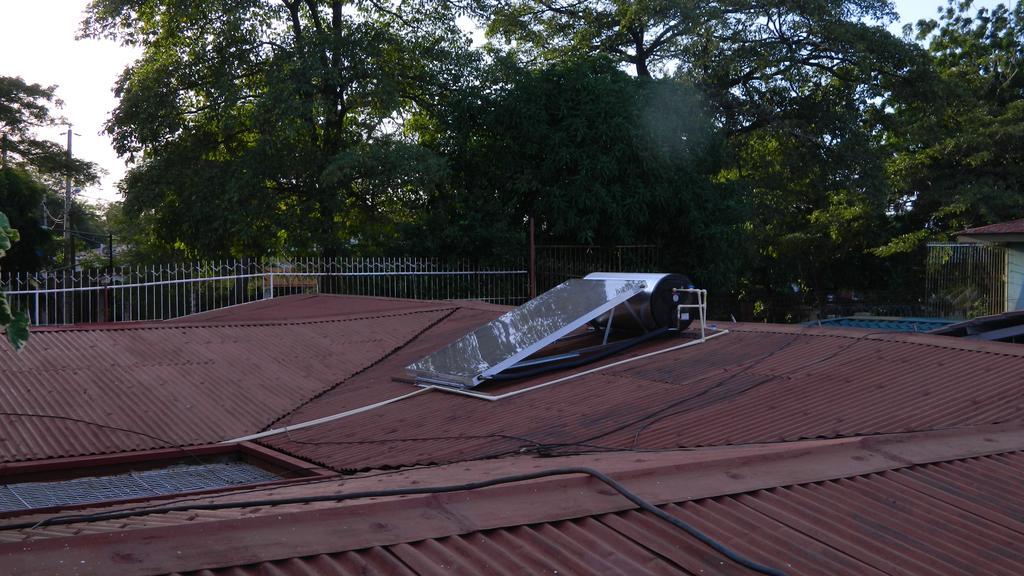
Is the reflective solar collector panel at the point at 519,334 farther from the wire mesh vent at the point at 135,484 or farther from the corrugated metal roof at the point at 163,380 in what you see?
the wire mesh vent at the point at 135,484

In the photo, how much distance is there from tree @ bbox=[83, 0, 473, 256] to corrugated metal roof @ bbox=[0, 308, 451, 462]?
8335 mm

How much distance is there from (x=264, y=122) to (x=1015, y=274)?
16.6 m

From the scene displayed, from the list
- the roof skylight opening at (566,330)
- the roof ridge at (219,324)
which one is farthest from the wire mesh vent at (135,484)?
the roof ridge at (219,324)

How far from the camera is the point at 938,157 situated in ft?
88.3

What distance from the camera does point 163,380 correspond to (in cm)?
827

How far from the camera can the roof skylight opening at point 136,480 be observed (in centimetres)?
594

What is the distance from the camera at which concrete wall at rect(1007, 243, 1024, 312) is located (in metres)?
18.8

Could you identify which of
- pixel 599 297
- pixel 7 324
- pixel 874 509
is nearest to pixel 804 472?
pixel 874 509

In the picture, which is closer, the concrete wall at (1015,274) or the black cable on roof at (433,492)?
the black cable on roof at (433,492)

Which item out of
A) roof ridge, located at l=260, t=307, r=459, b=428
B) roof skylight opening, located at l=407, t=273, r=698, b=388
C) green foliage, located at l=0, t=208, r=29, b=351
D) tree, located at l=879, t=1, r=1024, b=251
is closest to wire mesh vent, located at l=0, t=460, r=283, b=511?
roof ridge, located at l=260, t=307, r=459, b=428

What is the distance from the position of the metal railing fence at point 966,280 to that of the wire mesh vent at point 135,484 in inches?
714

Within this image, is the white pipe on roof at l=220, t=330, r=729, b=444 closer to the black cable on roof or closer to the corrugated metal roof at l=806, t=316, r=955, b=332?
the black cable on roof

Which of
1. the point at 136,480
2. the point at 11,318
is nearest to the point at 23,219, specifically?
the point at 136,480

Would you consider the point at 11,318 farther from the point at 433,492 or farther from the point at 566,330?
the point at 566,330
